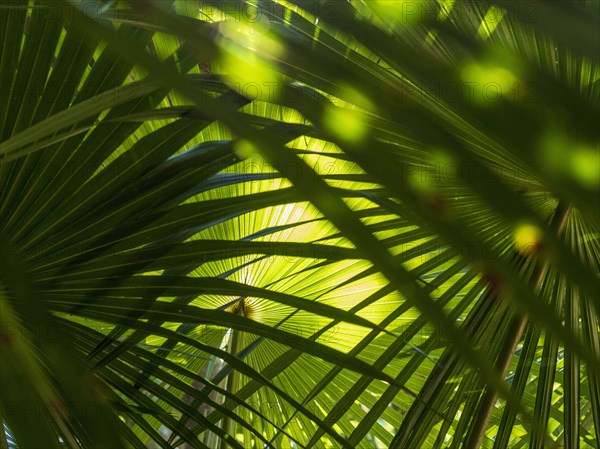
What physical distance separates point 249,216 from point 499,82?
1.30m

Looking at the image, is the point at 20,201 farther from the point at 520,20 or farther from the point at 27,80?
the point at 520,20

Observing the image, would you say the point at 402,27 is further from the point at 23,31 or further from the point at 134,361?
the point at 134,361

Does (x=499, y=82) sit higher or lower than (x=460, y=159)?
higher

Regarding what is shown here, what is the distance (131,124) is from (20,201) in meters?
0.24

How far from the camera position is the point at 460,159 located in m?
0.27

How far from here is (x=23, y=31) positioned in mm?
1096

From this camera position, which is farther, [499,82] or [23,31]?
[23,31]

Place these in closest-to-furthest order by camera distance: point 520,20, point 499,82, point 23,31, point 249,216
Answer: point 520,20 < point 499,82 < point 23,31 < point 249,216

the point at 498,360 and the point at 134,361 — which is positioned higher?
the point at 498,360

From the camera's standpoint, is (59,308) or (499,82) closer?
(499,82)

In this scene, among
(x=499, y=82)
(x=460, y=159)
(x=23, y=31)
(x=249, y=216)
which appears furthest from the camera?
(x=249, y=216)

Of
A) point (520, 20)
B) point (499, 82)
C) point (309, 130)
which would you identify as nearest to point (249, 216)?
point (309, 130)

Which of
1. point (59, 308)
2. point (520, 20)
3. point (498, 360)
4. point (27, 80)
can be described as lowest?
point (59, 308)

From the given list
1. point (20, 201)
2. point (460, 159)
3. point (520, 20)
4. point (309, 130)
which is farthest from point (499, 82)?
point (20, 201)
